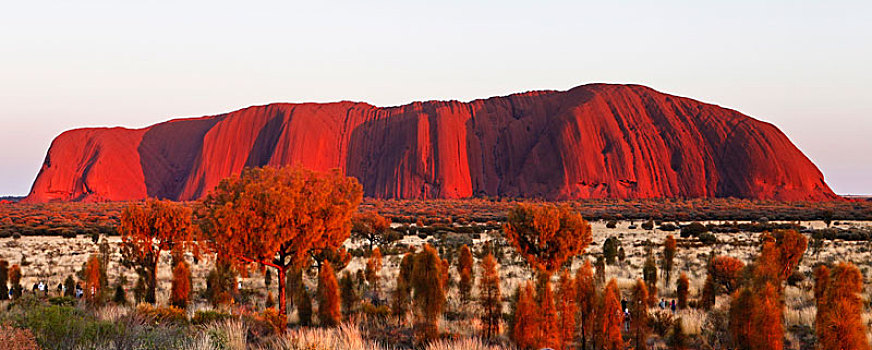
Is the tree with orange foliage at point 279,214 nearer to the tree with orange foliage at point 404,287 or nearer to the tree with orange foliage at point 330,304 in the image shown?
the tree with orange foliage at point 330,304

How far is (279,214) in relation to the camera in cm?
1412

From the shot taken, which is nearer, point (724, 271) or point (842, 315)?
point (842, 315)

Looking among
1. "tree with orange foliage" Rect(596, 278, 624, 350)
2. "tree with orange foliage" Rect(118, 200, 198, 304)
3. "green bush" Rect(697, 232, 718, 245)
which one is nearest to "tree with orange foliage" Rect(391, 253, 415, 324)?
"tree with orange foliage" Rect(596, 278, 624, 350)

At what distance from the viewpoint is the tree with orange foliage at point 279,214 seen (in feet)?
46.3

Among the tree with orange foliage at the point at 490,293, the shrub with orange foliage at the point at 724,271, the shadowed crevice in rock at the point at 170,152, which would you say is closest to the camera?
the tree with orange foliage at the point at 490,293

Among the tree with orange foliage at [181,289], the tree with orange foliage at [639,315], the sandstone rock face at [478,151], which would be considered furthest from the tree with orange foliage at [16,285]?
the sandstone rock face at [478,151]

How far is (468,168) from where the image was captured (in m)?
107

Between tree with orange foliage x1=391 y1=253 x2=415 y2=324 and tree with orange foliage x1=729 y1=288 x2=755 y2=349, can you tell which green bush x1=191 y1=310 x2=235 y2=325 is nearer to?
tree with orange foliage x1=391 y1=253 x2=415 y2=324

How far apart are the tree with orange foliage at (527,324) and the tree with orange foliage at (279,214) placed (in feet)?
20.6

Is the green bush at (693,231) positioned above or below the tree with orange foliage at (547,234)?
below

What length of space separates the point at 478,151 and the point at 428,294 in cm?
9884

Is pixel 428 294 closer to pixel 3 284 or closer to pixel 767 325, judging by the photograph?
pixel 767 325

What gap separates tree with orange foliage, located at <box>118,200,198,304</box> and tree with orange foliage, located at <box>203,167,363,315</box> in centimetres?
489

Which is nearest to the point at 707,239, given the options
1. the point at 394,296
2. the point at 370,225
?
the point at 370,225
